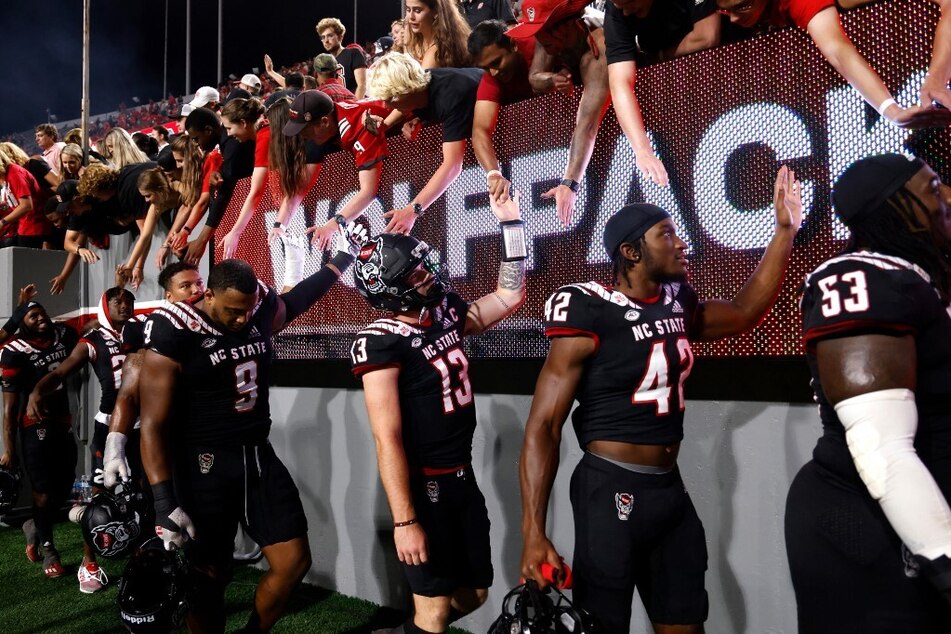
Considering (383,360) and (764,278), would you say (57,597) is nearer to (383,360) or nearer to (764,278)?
(383,360)

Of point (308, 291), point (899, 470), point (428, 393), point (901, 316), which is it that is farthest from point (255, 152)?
point (899, 470)

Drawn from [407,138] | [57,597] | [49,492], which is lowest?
[57,597]

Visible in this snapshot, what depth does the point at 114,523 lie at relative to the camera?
411 centimetres

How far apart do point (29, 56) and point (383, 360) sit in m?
33.1

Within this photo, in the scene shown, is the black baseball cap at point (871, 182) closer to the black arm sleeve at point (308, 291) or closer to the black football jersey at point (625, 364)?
the black football jersey at point (625, 364)

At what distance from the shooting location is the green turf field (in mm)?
4922

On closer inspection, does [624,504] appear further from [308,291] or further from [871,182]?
[308,291]

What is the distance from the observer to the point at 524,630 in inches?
91.0

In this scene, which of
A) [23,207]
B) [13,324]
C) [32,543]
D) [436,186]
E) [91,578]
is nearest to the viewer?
[436,186]

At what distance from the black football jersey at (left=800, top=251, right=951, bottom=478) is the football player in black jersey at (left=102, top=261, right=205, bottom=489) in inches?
124

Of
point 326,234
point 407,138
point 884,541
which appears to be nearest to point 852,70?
point 884,541

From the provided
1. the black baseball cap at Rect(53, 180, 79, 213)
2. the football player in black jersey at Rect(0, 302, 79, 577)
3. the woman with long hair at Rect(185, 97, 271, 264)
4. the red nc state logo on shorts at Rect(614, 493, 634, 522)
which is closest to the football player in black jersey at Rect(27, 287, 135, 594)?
the football player in black jersey at Rect(0, 302, 79, 577)

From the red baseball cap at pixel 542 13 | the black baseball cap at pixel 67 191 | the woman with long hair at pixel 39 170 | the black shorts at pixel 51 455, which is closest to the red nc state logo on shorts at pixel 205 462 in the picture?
the red baseball cap at pixel 542 13

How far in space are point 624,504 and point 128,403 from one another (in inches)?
126
